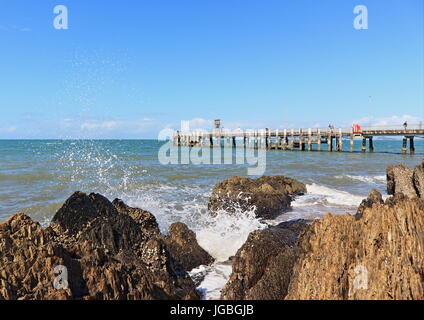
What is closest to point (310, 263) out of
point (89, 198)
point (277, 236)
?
point (277, 236)

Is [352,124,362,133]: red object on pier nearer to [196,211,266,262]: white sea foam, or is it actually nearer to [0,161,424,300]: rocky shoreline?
[196,211,266,262]: white sea foam

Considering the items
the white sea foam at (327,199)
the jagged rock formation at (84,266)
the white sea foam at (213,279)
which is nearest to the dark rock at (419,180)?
the white sea foam at (327,199)

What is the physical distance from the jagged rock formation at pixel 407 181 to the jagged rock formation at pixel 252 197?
4051mm

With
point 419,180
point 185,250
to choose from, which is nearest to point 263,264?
point 185,250

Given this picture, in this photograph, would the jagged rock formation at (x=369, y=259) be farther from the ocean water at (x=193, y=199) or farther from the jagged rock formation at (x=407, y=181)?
the jagged rock formation at (x=407, y=181)

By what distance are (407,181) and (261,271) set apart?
36.4 ft

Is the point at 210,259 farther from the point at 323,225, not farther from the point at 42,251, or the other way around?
the point at 42,251

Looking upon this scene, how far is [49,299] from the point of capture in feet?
10.3

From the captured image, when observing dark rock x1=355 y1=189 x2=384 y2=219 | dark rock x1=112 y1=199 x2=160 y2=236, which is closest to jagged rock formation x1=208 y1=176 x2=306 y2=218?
dark rock x1=355 y1=189 x2=384 y2=219

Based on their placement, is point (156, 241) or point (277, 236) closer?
point (156, 241)

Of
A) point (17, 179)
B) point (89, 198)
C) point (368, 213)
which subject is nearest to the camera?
point (368, 213)

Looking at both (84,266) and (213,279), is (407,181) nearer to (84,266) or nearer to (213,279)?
(213,279)

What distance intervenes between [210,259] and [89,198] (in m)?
2.70

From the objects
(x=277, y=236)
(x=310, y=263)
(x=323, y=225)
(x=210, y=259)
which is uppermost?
(x=323, y=225)
